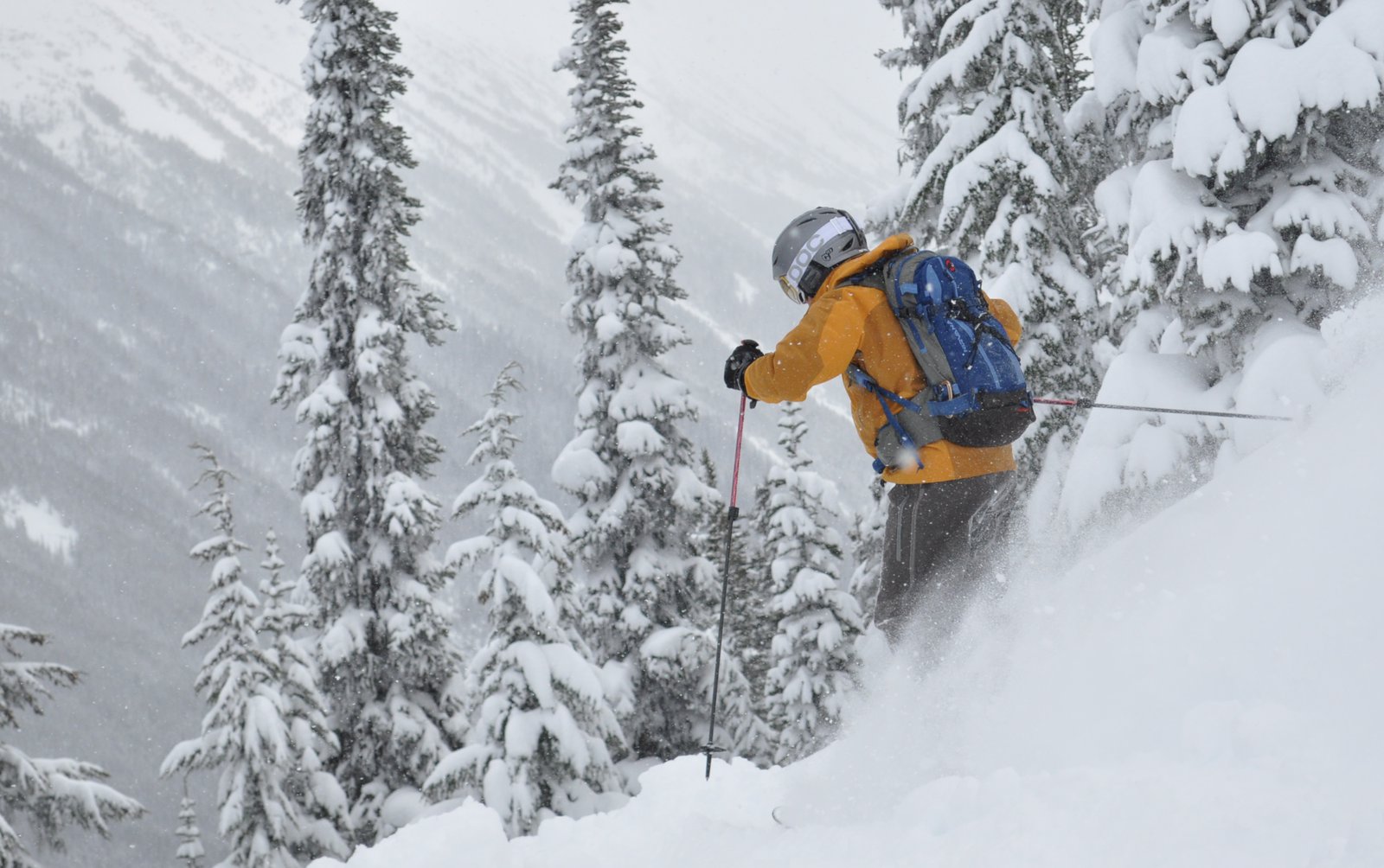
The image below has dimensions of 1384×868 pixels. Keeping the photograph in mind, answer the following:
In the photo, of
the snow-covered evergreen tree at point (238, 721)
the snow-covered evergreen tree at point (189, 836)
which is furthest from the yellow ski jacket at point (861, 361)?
the snow-covered evergreen tree at point (189, 836)

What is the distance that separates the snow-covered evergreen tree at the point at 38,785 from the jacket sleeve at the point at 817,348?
11.4 meters

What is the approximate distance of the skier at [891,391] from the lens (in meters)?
5.16

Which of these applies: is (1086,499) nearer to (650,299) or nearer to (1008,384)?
(1008,384)

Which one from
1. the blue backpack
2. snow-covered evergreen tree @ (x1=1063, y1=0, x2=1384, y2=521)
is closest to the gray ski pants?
the blue backpack

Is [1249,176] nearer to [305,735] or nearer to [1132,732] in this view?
[1132,732]

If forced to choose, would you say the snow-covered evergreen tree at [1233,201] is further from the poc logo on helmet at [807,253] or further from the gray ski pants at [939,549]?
the poc logo on helmet at [807,253]

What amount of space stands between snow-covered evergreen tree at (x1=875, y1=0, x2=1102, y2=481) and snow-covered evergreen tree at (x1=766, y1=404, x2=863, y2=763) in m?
7.15

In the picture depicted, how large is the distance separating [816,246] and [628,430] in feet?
43.0

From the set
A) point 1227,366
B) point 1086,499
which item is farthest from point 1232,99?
point 1086,499

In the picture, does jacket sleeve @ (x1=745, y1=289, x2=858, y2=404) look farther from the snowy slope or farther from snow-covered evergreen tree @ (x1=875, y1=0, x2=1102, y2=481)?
snow-covered evergreen tree @ (x1=875, y1=0, x2=1102, y2=481)

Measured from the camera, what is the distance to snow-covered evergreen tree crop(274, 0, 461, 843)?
701 inches

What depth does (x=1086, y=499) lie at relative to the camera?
9688 millimetres

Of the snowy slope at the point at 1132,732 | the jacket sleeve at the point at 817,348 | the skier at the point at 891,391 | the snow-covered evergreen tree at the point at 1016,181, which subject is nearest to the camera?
the snowy slope at the point at 1132,732

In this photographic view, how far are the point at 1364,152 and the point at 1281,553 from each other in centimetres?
623
